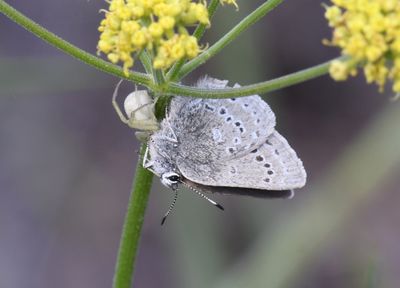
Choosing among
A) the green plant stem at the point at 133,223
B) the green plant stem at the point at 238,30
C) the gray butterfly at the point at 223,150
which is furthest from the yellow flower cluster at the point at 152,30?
the green plant stem at the point at 133,223

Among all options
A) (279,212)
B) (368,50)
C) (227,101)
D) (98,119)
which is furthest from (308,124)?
(368,50)

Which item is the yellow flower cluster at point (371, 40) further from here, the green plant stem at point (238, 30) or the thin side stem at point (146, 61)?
the thin side stem at point (146, 61)

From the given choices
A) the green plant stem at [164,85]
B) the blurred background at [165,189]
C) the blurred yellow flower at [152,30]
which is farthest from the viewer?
the blurred background at [165,189]

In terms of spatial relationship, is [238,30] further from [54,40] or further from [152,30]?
[54,40]

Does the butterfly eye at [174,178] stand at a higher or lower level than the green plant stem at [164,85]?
lower

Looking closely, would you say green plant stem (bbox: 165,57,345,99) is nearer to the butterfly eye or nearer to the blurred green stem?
the butterfly eye

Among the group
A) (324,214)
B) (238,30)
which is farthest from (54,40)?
(324,214)

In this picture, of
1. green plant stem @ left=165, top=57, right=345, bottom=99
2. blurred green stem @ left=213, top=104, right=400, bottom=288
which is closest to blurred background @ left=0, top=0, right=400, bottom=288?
blurred green stem @ left=213, top=104, right=400, bottom=288
